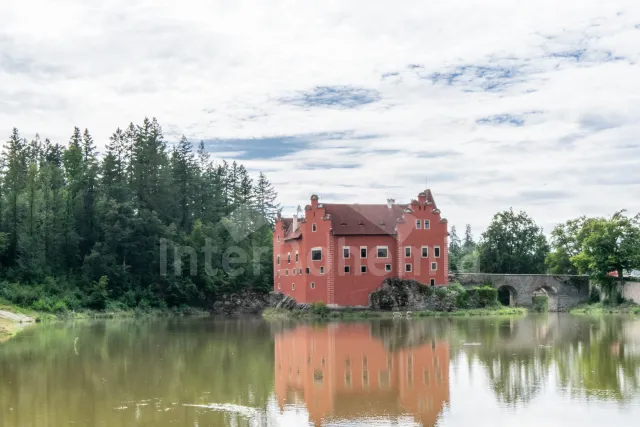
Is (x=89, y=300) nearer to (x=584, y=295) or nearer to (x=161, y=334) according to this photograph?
(x=161, y=334)

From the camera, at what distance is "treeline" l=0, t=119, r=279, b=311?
64625 mm

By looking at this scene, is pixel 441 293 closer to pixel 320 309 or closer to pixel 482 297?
pixel 482 297

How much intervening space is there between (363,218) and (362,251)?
3376mm

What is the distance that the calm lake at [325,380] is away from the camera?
679 inches

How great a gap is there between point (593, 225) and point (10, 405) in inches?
2382

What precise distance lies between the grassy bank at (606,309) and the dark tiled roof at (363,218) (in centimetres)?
1947

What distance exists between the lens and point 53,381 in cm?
2295

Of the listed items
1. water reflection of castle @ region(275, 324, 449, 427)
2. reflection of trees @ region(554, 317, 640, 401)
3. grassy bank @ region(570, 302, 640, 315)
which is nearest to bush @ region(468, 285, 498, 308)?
grassy bank @ region(570, 302, 640, 315)

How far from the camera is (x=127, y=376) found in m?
24.2

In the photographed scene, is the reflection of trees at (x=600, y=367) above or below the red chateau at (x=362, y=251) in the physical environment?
below

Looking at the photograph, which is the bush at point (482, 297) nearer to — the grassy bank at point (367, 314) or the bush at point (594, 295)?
the grassy bank at point (367, 314)

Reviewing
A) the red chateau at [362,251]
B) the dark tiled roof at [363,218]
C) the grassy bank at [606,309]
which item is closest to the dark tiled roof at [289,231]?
the red chateau at [362,251]

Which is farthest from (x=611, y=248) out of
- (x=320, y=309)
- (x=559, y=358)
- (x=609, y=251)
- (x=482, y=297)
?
(x=559, y=358)

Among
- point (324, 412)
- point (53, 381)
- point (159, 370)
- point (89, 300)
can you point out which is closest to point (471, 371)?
point (324, 412)
